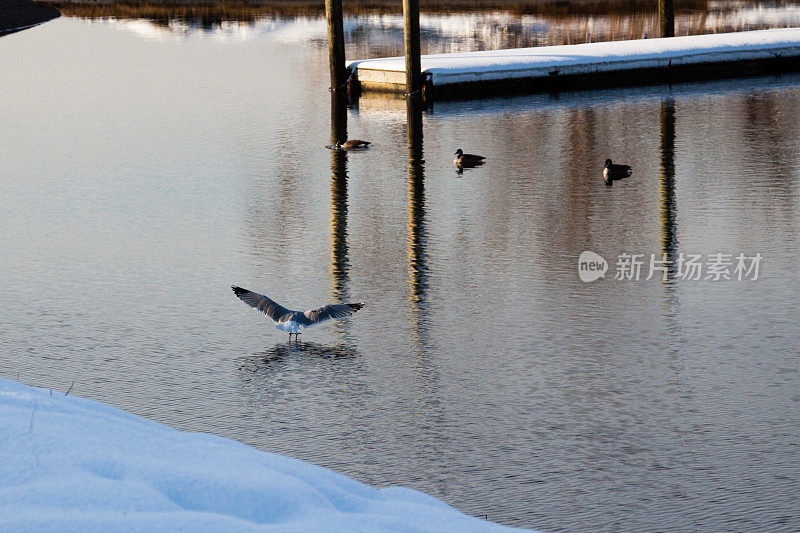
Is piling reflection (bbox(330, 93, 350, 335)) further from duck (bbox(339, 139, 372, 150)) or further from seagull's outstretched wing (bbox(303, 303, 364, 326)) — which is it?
seagull's outstretched wing (bbox(303, 303, 364, 326))

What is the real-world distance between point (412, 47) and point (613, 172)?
1106 centimetres

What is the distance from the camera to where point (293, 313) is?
1037 centimetres

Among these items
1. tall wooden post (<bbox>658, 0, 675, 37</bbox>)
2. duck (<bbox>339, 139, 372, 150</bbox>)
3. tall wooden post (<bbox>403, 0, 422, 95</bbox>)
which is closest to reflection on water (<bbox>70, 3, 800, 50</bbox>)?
tall wooden post (<bbox>658, 0, 675, 37</bbox>)

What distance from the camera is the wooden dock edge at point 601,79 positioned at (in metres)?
29.0

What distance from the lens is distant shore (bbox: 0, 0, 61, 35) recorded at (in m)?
58.8

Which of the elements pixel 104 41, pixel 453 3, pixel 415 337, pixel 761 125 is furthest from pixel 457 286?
pixel 453 3

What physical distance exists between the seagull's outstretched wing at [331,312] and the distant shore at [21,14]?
167 ft

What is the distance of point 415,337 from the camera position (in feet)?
34.7

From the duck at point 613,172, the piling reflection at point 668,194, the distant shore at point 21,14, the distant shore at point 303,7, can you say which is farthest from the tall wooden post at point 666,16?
the distant shore at point 21,14

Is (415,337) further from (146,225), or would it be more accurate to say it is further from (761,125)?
(761,125)

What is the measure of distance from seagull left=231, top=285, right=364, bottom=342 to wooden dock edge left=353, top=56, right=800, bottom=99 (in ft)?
59.8

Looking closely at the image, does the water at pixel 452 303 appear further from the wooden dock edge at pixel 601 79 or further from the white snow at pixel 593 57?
the white snow at pixel 593 57

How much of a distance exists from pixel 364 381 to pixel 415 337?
1.25 metres

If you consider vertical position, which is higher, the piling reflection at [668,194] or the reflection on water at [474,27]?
the reflection on water at [474,27]
